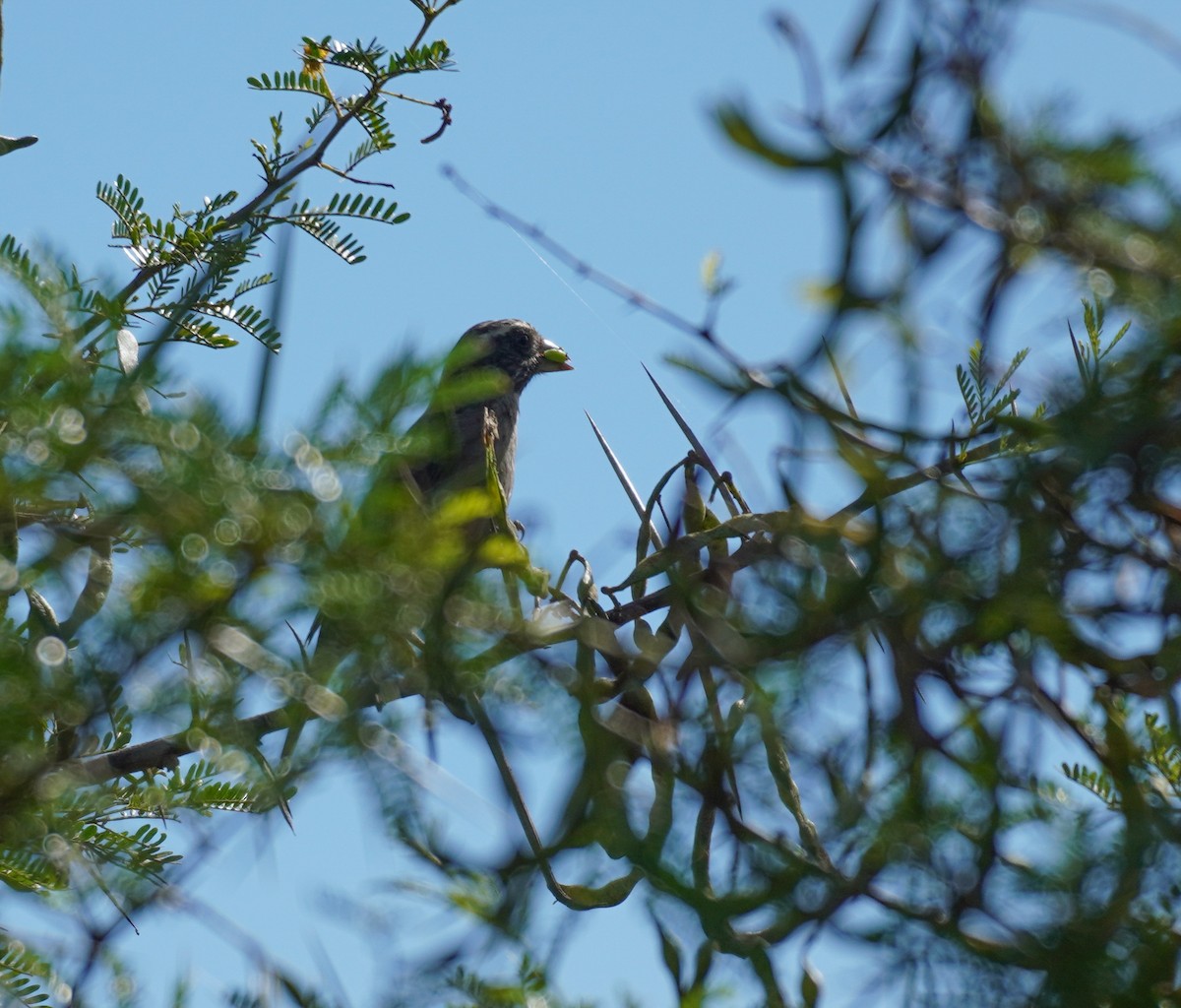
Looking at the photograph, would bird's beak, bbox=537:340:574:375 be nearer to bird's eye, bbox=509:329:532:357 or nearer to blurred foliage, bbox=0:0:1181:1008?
bird's eye, bbox=509:329:532:357

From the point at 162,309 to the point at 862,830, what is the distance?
1903 mm

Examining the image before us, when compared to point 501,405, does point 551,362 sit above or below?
above

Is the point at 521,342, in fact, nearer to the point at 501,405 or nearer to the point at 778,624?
the point at 501,405

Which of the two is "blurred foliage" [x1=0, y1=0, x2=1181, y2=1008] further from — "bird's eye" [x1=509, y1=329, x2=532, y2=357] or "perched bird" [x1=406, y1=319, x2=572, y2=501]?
"bird's eye" [x1=509, y1=329, x2=532, y2=357]

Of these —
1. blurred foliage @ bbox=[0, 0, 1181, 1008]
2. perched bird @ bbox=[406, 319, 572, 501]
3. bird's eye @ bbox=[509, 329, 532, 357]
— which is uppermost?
bird's eye @ bbox=[509, 329, 532, 357]

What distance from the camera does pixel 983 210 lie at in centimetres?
131

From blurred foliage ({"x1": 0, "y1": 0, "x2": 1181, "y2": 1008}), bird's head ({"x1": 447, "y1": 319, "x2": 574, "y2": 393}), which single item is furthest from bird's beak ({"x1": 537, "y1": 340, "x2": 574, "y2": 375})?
blurred foliage ({"x1": 0, "y1": 0, "x2": 1181, "y2": 1008})

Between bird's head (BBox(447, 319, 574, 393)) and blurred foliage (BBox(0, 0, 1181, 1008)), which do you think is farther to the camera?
bird's head (BBox(447, 319, 574, 393))

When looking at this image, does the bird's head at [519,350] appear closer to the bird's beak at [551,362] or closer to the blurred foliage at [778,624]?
the bird's beak at [551,362]

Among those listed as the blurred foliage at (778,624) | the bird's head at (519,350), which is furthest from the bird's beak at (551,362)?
the blurred foliage at (778,624)

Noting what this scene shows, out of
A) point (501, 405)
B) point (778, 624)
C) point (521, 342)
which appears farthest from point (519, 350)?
point (778, 624)

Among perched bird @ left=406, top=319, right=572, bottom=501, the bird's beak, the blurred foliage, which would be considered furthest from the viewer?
the bird's beak

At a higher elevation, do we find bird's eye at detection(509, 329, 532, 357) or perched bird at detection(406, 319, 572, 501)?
bird's eye at detection(509, 329, 532, 357)

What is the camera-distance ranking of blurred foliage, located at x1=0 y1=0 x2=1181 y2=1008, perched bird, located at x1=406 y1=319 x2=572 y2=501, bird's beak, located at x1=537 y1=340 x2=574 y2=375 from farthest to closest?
bird's beak, located at x1=537 y1=340 x2=574 y2=375 → perched bird, located at x1=406 y1=319 x2=572 y2=501 → blurred foliage, located at x1=0 y1=0 x2=1181 y2=1008
